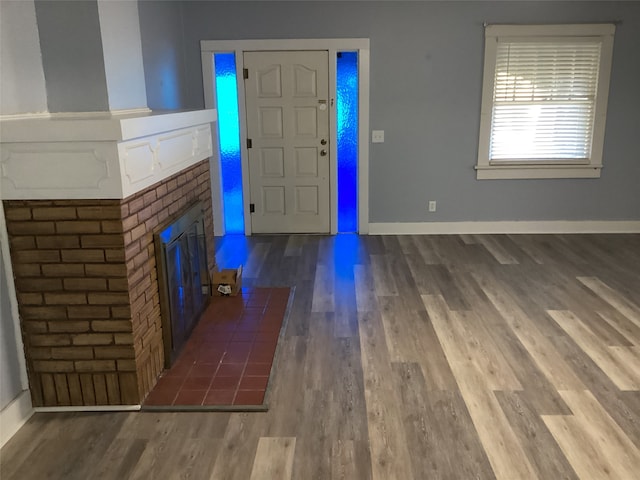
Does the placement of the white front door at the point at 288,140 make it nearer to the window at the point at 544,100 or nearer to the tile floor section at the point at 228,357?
the window at the point at 544,100

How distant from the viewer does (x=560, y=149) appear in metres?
5.82

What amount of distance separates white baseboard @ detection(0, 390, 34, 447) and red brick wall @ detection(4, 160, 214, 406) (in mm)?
56

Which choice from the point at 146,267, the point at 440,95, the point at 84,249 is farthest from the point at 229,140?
the point at 84,249

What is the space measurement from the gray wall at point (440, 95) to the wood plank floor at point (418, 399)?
4.62 ft

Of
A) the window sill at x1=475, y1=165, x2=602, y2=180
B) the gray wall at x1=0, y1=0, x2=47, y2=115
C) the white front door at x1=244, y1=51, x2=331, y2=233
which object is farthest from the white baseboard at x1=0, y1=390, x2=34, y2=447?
the window sill at x1=475, y1=165, x2=602, y2=180

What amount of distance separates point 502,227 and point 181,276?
154 inches

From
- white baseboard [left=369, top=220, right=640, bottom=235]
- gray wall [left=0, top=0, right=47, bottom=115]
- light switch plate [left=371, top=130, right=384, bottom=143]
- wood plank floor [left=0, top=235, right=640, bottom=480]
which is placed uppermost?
gray wall [left=0, top=0, right=47, bottom=115]

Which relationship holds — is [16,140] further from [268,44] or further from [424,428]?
[268,44]

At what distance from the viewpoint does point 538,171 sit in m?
5.84

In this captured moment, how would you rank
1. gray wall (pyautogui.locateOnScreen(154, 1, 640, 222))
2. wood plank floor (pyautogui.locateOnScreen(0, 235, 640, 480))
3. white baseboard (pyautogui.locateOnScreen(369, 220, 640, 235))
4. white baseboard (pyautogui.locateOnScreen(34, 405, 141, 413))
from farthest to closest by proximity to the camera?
white baseboard (pyautogui.locateOnScreen(369, 220, 640, 235)), gray wall (pyautogui.locateOnScreen(154, 1, 640, 222)), white baseboard (pyautogui.locateOnScreen(34, 405, 141, 413)), wood plank floor (pyautogui.locateOnScreen(0, 235, 640, 480))

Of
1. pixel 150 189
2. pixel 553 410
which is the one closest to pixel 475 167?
pixel 553 410

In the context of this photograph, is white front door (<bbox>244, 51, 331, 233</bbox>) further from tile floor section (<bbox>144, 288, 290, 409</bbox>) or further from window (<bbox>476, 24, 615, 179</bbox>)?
tile floor section (<bbox>144, 288, 290, 409</bbox>)

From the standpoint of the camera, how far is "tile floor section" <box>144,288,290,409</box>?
9.33 ft

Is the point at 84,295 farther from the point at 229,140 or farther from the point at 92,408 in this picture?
the point at 229,140
